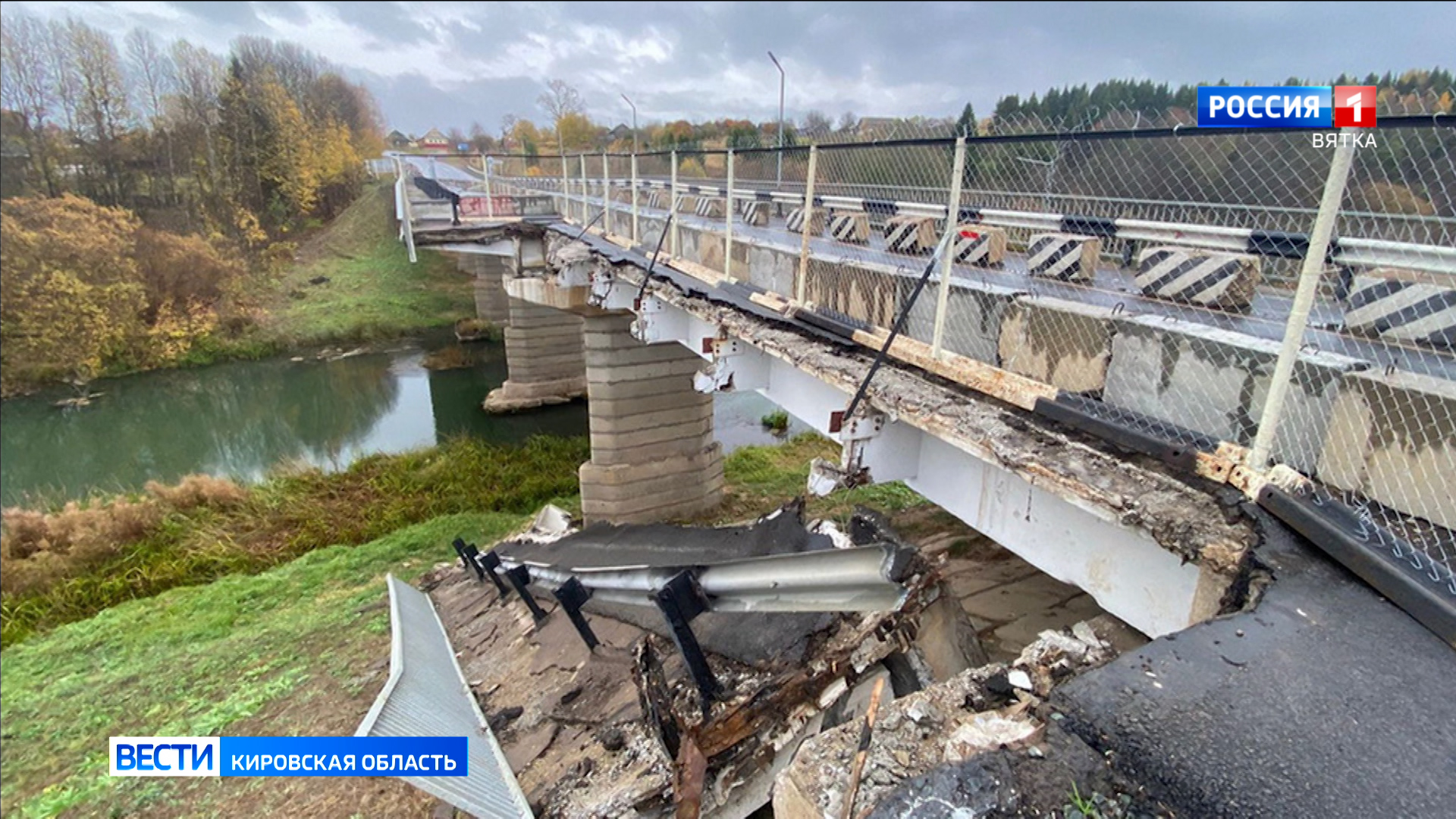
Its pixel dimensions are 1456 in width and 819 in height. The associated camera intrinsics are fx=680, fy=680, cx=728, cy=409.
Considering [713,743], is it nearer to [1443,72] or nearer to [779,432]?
[1443,72]

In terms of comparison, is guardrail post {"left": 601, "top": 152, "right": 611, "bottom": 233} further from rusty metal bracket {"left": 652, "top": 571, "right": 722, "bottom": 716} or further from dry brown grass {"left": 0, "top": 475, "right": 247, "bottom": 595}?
rusty metal bracket {"left": 652, "top": 571, "right": 722, "bottom": 716}

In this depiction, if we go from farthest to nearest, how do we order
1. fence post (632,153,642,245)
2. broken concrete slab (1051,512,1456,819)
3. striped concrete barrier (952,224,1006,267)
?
1. fence post (632,153,642,245)
2. striped concrete barrier (952,224,1006,267)
3. broken concrete slab (1051,512,1456,819)

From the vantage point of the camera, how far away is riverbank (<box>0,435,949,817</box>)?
212 inches

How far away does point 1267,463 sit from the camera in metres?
3.15

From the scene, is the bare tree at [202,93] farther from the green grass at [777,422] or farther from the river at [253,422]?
the green grass at [777,422]

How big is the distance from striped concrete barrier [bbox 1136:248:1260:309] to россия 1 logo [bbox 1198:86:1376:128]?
689 mm

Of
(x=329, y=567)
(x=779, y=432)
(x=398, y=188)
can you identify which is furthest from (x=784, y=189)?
(x=398, y=188)

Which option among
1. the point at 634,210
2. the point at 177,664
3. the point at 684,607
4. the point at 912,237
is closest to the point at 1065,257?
the point at 912,237

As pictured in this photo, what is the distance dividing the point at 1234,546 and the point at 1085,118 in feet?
7.54

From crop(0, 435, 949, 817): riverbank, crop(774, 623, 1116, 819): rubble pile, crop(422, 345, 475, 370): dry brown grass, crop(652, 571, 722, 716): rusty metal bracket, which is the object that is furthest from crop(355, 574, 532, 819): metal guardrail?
crop(422, 345, 475, 370): dry brown grass

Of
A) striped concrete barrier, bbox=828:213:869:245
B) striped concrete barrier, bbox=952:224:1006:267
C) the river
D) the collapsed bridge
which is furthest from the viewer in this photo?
the river

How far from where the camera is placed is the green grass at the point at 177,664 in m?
6.12

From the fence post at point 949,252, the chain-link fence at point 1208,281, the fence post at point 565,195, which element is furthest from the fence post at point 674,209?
the fence post at point 565,195

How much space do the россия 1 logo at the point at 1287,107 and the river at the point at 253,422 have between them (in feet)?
51.7
